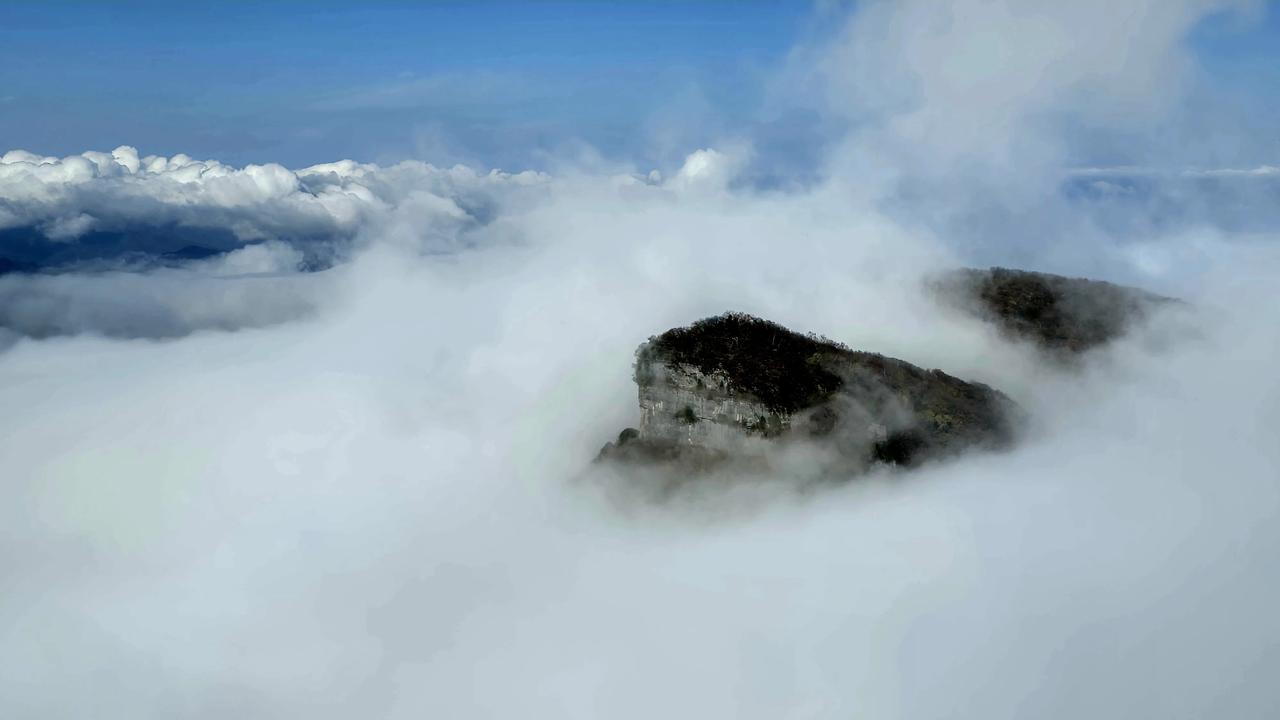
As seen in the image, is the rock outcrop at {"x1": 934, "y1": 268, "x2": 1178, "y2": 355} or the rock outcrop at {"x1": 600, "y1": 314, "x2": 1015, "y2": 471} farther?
the rock outcrop at {"x1": 934, "y1": 268, "x2": 1178, "y2": 355}

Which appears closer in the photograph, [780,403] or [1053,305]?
[780,403]

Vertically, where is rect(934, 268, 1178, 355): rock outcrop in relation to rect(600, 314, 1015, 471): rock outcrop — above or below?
above

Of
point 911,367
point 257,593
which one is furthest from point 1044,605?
point 257,593

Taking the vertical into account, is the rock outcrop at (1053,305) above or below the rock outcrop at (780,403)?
above

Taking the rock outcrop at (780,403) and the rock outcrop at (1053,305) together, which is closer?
the rock outcrop at (780,403)

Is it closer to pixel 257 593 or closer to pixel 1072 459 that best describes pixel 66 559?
pixel 257 593
